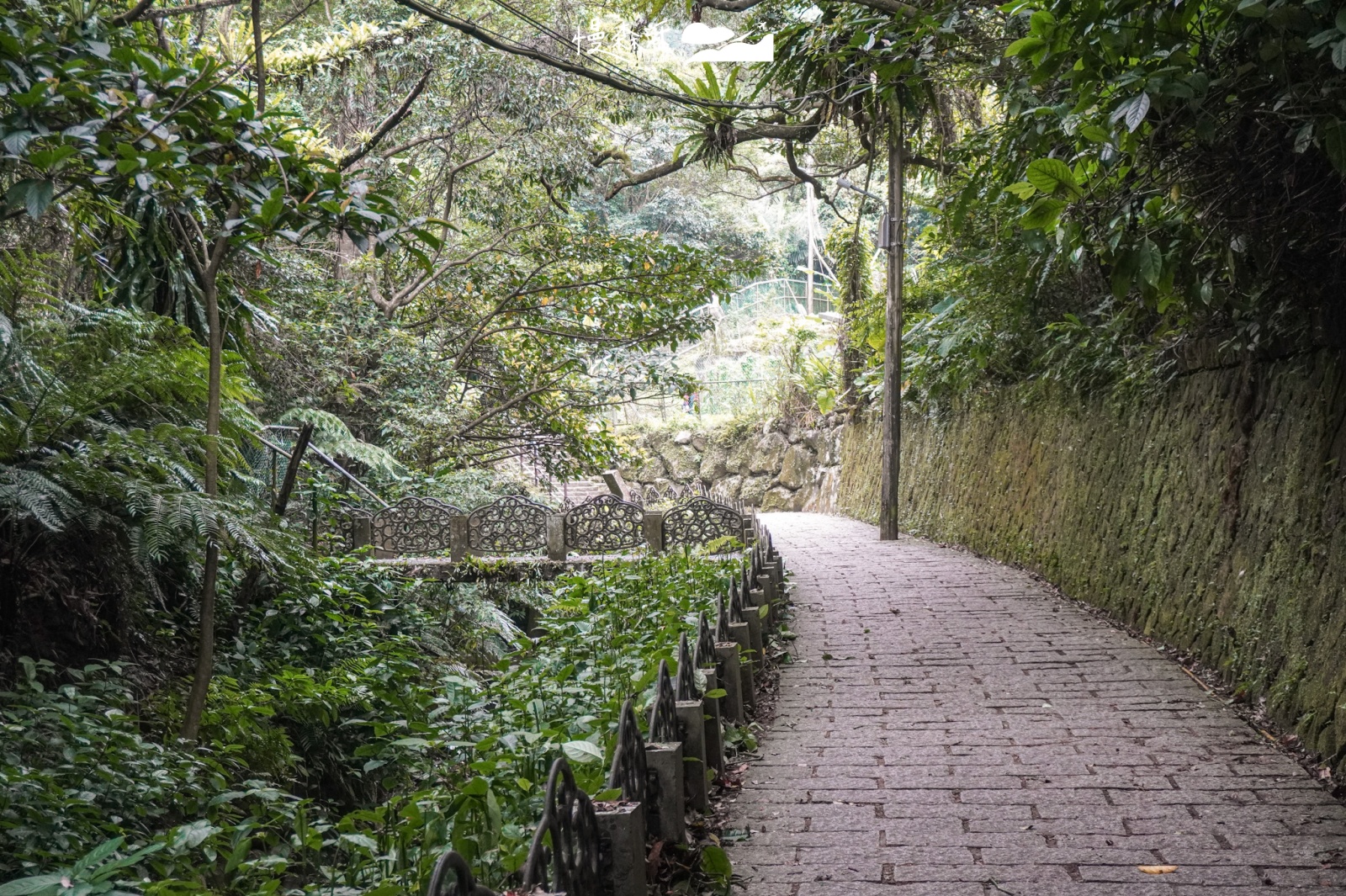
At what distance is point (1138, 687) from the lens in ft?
20.2

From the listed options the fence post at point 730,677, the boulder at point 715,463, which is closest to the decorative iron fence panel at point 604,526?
the fence post at point 730,677

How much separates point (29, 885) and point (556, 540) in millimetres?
10757

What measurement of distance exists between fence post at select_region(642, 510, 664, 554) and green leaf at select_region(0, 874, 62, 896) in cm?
1084

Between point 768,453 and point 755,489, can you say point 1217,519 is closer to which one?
point 768,453

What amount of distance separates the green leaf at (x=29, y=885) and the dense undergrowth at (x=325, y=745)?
0.01 metres

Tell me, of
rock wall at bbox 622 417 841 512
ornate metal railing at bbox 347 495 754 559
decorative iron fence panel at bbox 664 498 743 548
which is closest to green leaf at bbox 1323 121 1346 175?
ornate metal railing at bbox 347 495 754 559

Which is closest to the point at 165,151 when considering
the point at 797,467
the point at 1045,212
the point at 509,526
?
the point at 1045,212

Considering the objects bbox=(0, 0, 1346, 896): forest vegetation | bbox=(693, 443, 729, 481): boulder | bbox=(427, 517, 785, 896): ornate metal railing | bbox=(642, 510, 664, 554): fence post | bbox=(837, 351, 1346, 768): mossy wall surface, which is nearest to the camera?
bbox=(427, 517, 785, 896): ornate metal railing

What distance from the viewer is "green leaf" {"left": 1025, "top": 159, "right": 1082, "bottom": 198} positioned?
445 cm

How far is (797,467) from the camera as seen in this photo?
30.5 meters

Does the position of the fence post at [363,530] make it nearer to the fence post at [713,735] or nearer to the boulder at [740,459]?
the fence post at [713,735]

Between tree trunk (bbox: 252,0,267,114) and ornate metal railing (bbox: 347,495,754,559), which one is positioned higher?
tree trunk (bbox: 252,0,267,114)

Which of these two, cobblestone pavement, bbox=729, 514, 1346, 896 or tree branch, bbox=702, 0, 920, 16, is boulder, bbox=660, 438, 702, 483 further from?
cobblestone pavement, bbox=729, 514, 1346, 896

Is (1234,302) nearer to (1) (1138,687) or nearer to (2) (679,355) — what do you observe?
(1) (1138,687)
